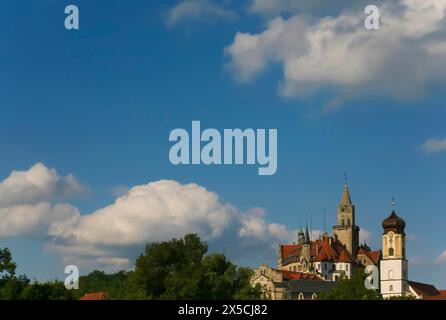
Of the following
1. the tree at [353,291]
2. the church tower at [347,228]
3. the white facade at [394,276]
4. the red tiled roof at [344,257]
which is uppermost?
the church tower at [347,228]

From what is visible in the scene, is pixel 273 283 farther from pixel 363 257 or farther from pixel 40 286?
pixel 40 286

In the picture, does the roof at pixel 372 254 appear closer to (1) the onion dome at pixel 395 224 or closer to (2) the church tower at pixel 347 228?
(2) the church tower at pixel 347 228

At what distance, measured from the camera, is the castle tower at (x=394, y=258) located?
438 ft

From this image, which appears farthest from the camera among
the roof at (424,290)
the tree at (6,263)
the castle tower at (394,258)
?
the roof at (424,290)

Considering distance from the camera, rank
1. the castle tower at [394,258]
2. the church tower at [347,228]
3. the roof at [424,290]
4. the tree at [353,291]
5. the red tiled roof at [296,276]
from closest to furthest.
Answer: the tree at [353,291] < the castle tower at [394,258] < the roof at [424,290] < the red tiled roof at [296,276] < the church tower at [347,228]

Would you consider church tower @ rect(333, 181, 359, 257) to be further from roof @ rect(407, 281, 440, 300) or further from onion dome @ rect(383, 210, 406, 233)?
onion dome @ rect(383, 210, 406, 233)

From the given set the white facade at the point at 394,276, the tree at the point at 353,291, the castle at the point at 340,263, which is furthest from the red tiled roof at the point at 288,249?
the tree at the point at 353,291

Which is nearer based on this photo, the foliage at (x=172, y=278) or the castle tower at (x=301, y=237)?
the foliage at (x=172, y=278)

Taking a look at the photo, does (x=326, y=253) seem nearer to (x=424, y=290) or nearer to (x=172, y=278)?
(x=424, y=290)

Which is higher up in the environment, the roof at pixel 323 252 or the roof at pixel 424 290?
the roof at pixel 323 252

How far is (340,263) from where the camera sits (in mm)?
170125

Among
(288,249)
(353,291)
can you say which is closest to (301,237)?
(288,249)

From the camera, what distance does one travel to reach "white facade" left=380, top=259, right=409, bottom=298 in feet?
438
